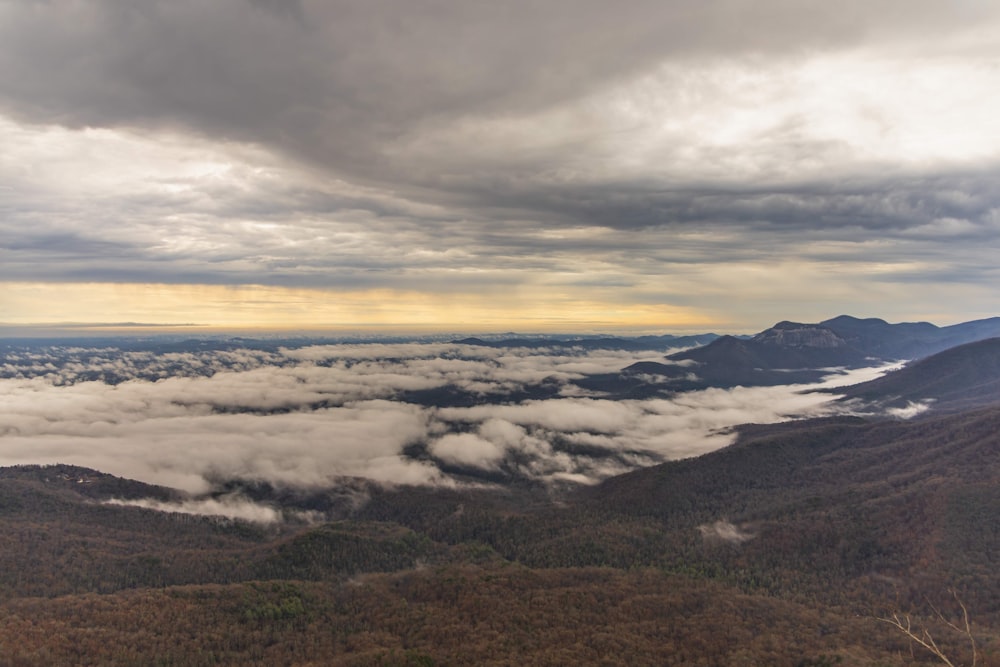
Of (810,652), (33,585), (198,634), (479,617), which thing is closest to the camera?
(810,652)

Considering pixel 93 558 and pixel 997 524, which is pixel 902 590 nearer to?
pixel 997 524

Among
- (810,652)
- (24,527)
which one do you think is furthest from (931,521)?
(24,527)

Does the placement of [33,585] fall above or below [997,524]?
below

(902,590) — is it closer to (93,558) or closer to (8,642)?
(8,642)

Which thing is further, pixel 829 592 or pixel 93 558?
pixel 93 558

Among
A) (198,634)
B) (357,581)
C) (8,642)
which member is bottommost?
(357,581)

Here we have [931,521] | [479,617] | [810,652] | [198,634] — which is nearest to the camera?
[810,652]

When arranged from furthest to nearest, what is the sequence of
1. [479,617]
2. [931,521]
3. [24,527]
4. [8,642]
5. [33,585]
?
[24,527] → [931,521] → [33,585] → [479,617] → [8,642]

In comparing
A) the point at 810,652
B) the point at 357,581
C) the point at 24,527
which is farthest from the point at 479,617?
the point at 24,527

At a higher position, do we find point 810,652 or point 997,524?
point 997,524
